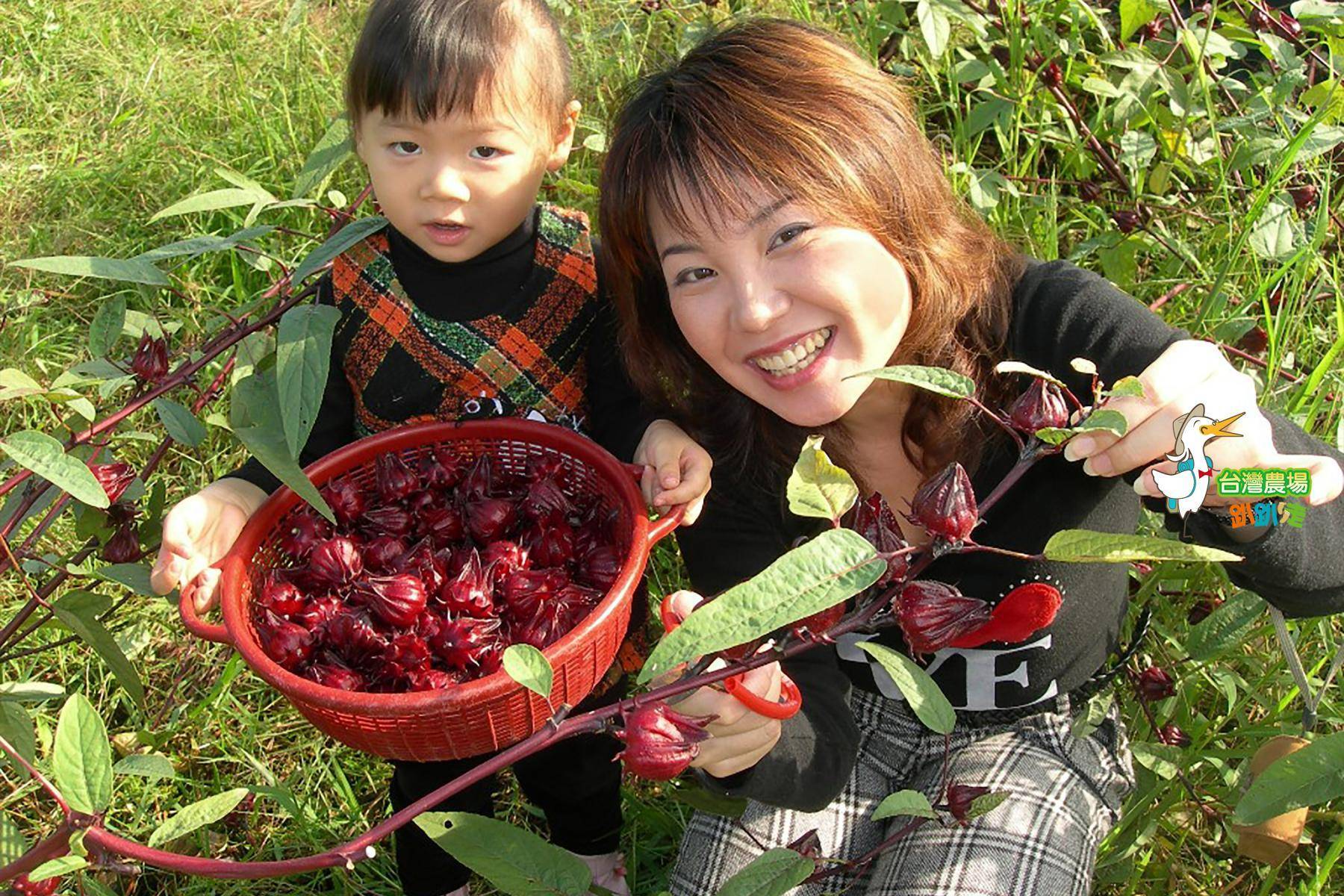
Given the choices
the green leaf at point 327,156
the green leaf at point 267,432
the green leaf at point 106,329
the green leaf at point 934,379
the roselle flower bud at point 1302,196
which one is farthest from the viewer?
the roselle flower bud at point 1302,196

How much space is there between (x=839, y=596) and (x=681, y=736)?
0.24 m

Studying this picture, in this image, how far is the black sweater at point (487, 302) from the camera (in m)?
1.71

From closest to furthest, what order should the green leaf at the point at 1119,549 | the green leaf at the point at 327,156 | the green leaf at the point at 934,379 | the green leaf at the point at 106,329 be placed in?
the green leaf at the point at 1119,549, the green leaf at the point at 934,379, the green leaf at the point at 106,329, the green leaf at the point at 327,156

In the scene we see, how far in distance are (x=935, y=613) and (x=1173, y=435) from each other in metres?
0.32

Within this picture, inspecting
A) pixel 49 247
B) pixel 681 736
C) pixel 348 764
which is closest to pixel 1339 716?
pixel 681 736

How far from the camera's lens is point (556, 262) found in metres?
1.74

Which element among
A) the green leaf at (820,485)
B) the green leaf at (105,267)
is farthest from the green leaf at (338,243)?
the green leaf at (820,485)

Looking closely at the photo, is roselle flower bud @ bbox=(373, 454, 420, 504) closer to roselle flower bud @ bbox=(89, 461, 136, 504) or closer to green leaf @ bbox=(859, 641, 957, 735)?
roselle flower bud @ bbox=(89, 461, 136, 504)

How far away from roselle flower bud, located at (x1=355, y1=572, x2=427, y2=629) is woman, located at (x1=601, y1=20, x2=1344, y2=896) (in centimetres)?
37

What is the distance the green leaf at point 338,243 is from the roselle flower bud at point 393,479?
0.26 metres

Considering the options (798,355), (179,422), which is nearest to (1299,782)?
(798,355)

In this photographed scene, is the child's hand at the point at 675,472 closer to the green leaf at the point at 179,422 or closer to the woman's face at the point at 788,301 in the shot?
the woman's face at the point at 788,301

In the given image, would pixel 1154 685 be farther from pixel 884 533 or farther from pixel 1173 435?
pixel 884 533

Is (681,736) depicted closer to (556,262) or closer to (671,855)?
(556,262)
